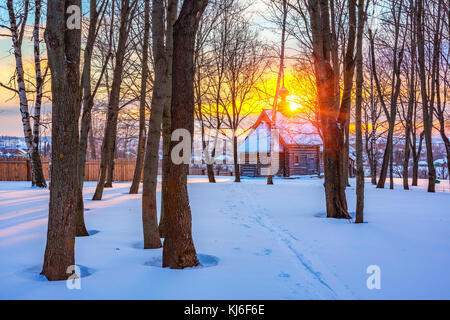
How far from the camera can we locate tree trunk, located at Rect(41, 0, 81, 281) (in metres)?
3.92

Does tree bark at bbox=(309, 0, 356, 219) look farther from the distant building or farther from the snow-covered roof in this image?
the distant building

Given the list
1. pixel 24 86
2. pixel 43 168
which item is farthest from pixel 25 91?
pixel 43 168

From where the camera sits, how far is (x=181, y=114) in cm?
439

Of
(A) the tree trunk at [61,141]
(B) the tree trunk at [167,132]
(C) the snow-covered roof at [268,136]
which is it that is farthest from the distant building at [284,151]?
(A) the tree trunk at [61,141]

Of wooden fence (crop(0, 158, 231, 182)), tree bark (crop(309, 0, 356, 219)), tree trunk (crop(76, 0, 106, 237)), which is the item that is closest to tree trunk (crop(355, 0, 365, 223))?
tree bark (crop(309, 0, 356, 219))

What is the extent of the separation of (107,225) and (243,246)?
3467 millimetres

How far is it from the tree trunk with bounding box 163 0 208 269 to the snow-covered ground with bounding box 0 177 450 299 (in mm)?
366

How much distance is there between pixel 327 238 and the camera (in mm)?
6426

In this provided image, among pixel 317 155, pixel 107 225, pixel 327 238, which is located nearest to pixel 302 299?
pixel 327 238

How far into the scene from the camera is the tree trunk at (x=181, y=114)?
4352 millimetres

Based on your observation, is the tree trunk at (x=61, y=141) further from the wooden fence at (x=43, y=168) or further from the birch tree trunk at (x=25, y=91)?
the wooden fence at (x=43, y=168)

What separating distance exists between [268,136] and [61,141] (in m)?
31.1

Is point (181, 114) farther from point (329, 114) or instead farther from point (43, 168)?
point (43, 168)
